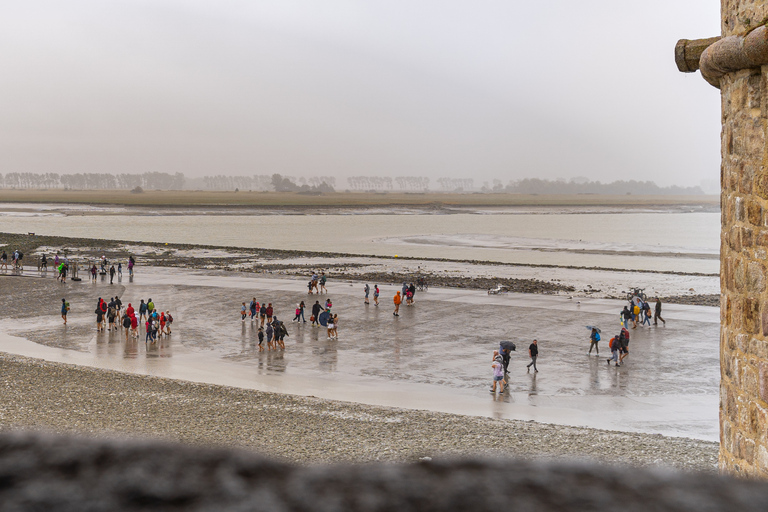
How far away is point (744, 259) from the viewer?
5.77 m

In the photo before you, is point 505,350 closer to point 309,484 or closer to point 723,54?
point 723,54

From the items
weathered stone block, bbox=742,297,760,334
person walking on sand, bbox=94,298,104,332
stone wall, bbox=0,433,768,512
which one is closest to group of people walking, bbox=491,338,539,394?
weathered stone block, bbox=742,297,760,334

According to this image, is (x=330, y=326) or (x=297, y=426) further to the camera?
(x=330, y=326)

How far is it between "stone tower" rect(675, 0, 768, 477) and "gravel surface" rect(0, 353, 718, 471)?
5.18 metres

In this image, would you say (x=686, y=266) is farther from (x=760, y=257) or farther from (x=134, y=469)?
(x=134, y=469)

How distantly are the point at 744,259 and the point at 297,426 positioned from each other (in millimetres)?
9928

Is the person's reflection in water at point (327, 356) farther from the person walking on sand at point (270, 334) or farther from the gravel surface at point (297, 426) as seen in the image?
the gravel surface at point (297, 426)

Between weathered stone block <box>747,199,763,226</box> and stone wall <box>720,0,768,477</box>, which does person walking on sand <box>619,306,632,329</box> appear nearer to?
stone wall <box>720,0,768,477</box>

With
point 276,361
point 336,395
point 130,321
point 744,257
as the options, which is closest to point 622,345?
point 336,395

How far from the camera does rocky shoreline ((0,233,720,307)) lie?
128 ft

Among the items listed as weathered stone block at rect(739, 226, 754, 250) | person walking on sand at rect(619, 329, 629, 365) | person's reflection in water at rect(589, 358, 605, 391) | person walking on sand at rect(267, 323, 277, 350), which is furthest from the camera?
person walking on sand at rect(267, 323, 277, 350)

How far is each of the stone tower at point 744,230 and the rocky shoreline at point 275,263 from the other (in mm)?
30179

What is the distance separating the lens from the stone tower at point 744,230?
545 centimetres

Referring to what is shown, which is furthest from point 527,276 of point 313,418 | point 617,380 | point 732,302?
point 732,302
